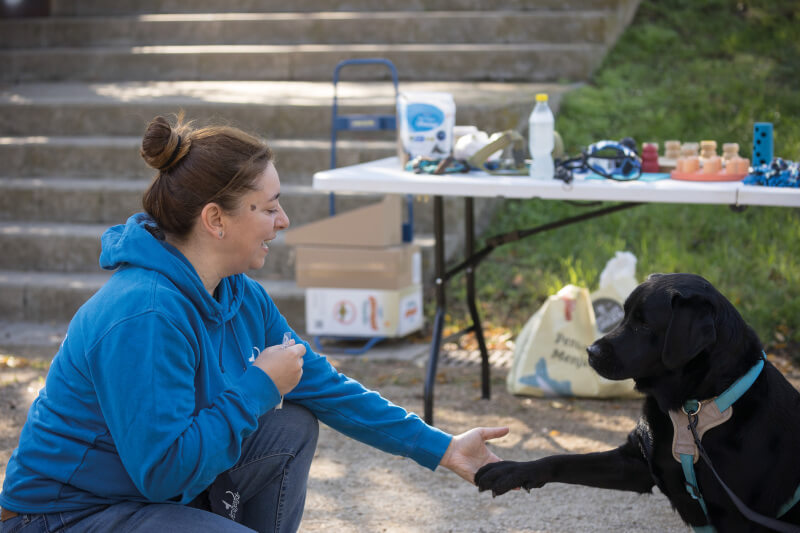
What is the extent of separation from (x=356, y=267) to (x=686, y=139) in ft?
8.34

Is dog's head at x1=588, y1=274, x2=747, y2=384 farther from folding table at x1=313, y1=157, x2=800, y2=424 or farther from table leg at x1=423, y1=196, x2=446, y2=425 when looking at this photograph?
table leg at x1=423, y1=196, x2=446, y2=425

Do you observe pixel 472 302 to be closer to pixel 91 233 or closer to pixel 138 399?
pixel 138 399

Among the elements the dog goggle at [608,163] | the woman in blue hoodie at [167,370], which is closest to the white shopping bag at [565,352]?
the dog goggle at [608,163]

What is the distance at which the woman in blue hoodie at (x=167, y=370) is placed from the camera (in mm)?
1866

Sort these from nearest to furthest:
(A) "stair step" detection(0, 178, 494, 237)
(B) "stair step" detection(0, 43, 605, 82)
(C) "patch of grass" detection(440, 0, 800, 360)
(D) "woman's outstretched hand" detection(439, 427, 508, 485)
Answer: (D) "woman's outstretched hand" detection(439, 427, 508, 485), (C) "patch of grass" detection(440, 0, 800, 360), (A) "stair step" detection(0, 178, 494, 237), (B) "stair step" detection(0, 43, 605, 82)

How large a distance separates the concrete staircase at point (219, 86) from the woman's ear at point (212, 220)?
10.9ft

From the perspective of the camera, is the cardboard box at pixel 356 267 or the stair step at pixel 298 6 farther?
the stair step at pixel 298 6

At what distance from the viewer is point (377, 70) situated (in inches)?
310

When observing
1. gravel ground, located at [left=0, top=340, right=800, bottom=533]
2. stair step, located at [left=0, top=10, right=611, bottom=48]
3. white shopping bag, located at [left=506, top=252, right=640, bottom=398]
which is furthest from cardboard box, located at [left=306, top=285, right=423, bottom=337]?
stair step, located at [left=0, top=10, right=611, bottom=48]

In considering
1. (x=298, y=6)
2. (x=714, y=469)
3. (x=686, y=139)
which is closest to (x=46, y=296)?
(x=298, y=6)

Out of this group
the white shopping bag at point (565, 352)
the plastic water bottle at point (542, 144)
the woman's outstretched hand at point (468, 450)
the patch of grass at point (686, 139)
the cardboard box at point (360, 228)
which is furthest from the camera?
the patch of grass at point (686, 139)

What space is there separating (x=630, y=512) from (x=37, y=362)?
10.3 feet

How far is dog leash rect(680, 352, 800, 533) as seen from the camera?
2232mm

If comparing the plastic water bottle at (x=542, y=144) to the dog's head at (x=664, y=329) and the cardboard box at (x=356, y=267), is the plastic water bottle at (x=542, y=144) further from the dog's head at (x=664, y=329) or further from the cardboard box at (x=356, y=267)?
the cardboard box at (x=356, y=267)
